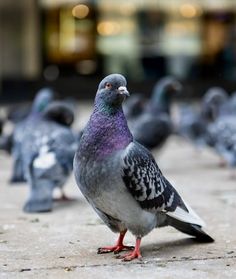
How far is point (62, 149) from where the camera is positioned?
7863 mm

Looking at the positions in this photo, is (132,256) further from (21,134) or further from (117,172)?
(21,134)

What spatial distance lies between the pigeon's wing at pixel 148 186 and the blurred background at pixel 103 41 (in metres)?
17.1

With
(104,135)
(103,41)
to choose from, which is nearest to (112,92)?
A: (104,135)

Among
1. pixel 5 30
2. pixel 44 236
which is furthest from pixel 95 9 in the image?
pixel 44 236

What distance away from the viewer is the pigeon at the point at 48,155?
739 cm

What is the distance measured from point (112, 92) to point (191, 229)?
1.31 metres

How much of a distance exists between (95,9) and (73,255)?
17568mm

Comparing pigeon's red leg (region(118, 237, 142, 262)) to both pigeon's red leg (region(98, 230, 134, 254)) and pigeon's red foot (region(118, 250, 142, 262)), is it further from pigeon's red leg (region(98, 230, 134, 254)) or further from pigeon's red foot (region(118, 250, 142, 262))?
pigeon's red leg (region(98, 230, 134, 254))

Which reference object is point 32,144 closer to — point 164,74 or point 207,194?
point 207,194

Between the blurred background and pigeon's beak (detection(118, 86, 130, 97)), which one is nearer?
pigeon's beak (detection(118, 86, 130, 97))

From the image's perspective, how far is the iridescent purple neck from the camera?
533 centimetres

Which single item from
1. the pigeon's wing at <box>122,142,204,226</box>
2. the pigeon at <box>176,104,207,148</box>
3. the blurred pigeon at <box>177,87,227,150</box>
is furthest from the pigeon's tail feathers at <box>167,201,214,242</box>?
the pigeon at <box>176,104,207,148</box>

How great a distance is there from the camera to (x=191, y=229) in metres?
5.90

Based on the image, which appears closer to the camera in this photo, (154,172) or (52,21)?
(154,172)
